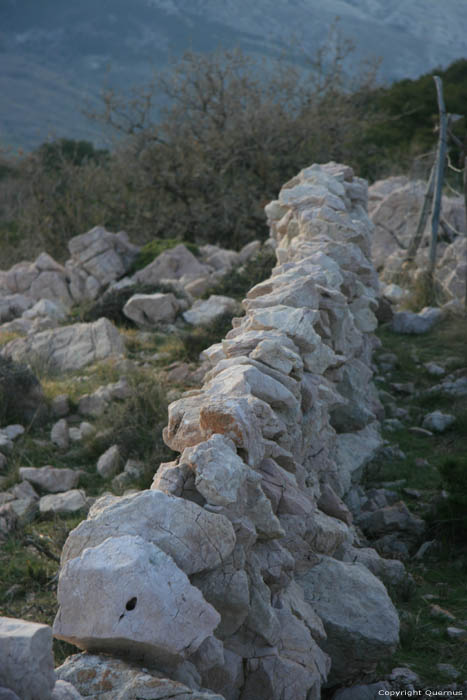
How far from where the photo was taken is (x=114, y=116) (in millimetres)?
16234

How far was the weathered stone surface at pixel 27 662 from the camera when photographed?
6.29 ft

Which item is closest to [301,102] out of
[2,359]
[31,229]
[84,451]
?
[31,229]

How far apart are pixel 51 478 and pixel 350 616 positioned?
3.33 metres

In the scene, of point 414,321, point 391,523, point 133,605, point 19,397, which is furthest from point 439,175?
point 133,605

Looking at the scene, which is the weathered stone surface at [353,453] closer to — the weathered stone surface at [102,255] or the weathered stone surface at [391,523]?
the weathered stone surface at [391,523]

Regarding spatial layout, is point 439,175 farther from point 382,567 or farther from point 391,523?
point 382,567

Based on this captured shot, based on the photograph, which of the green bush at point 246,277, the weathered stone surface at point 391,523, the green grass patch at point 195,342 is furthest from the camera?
the green bush at point 246,277

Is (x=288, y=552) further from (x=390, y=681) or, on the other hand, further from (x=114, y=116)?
(x=114, y=116)

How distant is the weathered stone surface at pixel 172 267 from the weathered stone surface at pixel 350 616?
8.60m

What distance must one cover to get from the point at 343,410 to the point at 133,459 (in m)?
1.76

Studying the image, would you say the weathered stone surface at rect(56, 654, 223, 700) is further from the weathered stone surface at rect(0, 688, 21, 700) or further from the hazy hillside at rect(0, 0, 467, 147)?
the hazy hillside at rect(0, 0, 467, 147)

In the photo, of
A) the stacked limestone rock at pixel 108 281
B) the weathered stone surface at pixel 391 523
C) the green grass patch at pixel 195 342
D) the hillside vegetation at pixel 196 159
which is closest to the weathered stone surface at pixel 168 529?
the weathered stone surface at pixel 391 523

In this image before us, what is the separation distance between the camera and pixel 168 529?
2.54 m

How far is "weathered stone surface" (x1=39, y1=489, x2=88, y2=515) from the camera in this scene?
549 cm
